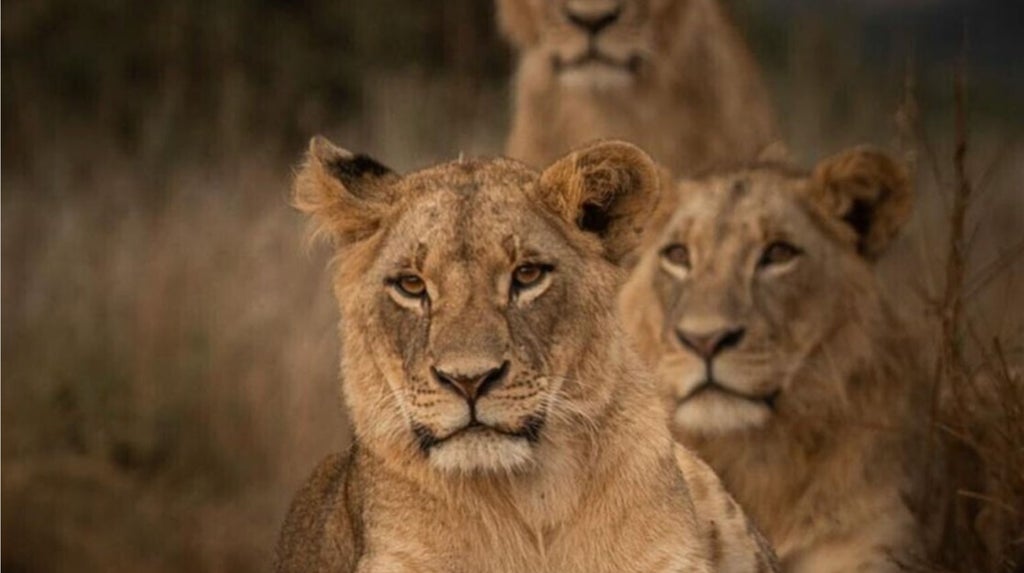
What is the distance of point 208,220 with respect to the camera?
1102cm

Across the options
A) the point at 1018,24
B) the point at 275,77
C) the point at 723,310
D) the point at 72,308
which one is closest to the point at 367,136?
the point at 275,77

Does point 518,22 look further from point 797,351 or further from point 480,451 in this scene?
point 480,451

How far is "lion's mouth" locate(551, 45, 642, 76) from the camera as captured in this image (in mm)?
7863

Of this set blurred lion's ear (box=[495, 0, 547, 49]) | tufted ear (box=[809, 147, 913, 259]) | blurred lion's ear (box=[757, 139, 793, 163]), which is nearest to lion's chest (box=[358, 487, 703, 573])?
tufted ear (box=[809, 147, 913, 259])

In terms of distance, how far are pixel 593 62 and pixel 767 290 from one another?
1.77 meters

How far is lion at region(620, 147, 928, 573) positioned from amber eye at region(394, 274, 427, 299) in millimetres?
1585

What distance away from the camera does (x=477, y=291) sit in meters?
4.48

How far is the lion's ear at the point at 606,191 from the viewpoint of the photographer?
465 centimetres

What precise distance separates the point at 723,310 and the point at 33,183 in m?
6.38

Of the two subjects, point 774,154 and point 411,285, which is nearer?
point 411,285

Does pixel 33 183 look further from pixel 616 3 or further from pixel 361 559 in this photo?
pixel 361 559

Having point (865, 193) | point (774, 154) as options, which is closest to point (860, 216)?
point (865, 193)

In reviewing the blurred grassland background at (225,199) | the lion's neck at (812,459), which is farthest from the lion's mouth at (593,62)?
the lion's neck at (812,459)

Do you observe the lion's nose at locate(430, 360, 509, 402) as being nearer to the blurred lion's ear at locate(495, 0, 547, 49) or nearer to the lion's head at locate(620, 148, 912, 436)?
the lion's head at locate(620, 148, 912, 436)
